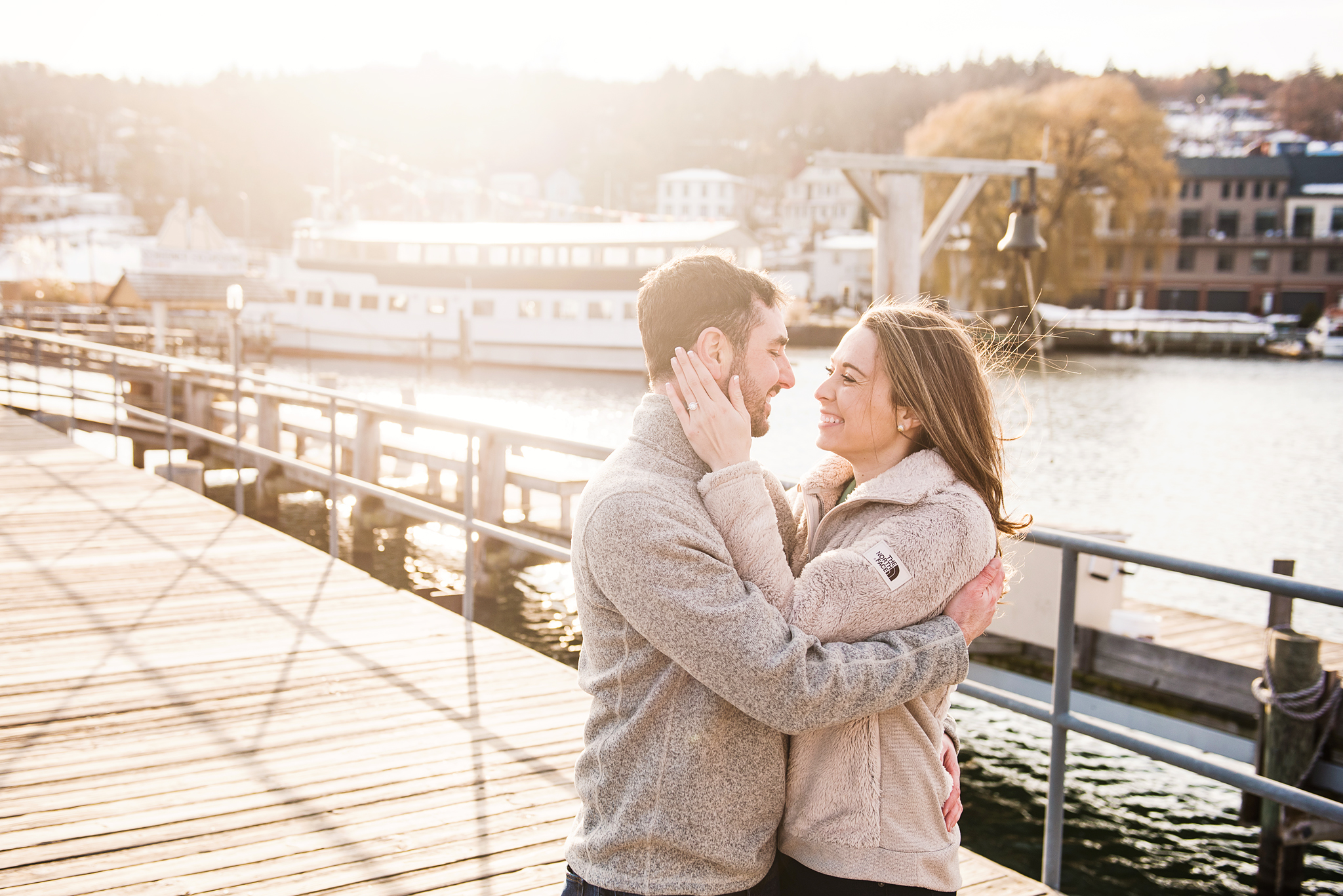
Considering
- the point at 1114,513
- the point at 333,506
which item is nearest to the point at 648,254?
the point at 1114,513

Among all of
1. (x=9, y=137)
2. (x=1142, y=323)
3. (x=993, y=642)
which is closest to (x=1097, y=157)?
(x=1142, y=323)

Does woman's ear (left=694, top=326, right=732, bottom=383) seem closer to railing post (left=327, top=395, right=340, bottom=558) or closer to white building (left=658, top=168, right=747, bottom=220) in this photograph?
railing post (left=327, top=395, right=340, bottom=558)

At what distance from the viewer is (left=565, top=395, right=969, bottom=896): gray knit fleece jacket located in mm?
1464

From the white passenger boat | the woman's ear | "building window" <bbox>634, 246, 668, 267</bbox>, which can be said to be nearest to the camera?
the woman's ear

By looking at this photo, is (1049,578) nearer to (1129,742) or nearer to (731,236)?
(1129,742)

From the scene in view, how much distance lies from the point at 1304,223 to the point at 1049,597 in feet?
256

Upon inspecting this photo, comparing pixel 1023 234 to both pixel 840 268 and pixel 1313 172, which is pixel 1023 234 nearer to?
pixel 840 268

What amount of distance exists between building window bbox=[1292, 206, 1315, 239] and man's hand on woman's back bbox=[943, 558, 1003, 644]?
83.5 meters

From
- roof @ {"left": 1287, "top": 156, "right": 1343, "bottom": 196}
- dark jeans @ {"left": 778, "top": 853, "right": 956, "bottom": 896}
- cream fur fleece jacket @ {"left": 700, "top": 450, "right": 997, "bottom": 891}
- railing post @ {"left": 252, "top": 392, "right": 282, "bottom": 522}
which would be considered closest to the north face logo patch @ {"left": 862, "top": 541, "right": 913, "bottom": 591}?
cream fur fleece jacket @ {"left": 700, "top": 450, "right": 997, "bottom": 891}

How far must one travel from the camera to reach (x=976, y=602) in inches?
63.2

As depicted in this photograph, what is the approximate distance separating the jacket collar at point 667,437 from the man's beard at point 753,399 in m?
0.10

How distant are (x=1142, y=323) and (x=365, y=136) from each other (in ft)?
335

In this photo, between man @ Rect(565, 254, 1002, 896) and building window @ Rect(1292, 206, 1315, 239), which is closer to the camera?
man @ Rect(565, 254, 1002, 896)

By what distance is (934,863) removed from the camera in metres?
1.60
